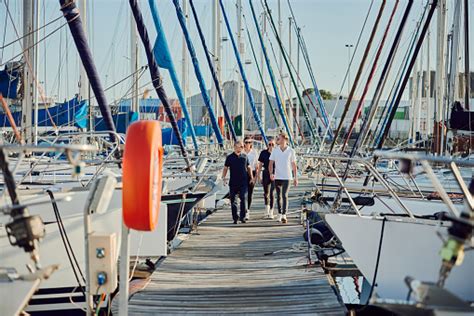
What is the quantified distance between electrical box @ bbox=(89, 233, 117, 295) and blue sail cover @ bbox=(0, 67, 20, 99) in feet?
24.0

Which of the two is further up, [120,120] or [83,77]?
[83,77]

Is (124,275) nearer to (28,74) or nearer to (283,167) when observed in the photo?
(283,167)

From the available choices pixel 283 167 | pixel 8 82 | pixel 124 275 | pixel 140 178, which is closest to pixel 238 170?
pixel 283 167

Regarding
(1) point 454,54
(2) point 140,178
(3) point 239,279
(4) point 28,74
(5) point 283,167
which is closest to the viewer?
(2) point 140,178

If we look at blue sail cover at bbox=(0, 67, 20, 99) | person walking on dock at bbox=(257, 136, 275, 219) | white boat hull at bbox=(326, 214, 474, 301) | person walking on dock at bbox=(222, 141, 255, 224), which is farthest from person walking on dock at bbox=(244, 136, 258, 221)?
white boat hull at bbox=(326, 214, 474, 301)

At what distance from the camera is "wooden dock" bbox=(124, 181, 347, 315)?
6676 mm

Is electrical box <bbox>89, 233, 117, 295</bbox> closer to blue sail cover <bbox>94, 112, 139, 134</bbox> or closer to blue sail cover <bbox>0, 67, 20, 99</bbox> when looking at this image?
blue sail cover <bbox>0, 67, 20, 99</bbox>

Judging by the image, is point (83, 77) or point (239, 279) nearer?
point (239, 279)


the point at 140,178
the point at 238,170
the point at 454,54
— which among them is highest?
the point at 454,54

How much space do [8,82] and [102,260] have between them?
752 cm

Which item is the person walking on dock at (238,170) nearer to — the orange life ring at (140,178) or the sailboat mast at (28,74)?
the sailboat mast at (28,74)

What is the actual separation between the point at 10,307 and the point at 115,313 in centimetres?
188

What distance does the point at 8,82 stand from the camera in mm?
11734

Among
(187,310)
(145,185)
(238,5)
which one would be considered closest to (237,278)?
(187,310)
